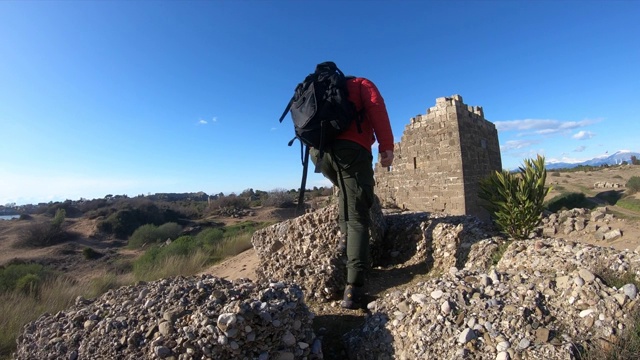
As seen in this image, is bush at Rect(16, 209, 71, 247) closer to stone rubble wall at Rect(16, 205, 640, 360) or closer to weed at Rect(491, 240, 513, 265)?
stone rubble wall at Rect(16, 205, 640, 360)

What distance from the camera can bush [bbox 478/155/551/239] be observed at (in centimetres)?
473

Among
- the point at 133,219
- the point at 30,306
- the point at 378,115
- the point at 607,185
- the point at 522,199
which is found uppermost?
the point at 378,115

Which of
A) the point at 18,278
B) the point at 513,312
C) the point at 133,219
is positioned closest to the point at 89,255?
the point at 133,219

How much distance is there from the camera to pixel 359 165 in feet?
10.1

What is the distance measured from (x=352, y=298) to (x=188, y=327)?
146 cm

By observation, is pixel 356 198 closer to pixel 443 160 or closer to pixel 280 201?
pixel 443 160

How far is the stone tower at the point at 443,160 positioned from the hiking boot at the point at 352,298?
695cm

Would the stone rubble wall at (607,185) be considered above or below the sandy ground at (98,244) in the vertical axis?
above

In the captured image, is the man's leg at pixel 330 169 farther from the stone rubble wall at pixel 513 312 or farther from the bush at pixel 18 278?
the bush at pixel 18 278

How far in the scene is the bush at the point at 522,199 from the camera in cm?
473

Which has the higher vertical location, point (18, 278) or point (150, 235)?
point (18, 278)

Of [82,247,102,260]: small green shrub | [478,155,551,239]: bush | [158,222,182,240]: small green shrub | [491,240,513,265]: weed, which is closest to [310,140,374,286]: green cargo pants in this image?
[491,240,513,265]: weed

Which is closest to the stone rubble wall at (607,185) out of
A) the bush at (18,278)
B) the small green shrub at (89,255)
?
the bush at (18,278)

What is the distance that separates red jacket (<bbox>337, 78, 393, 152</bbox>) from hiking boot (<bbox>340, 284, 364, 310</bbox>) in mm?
1257
